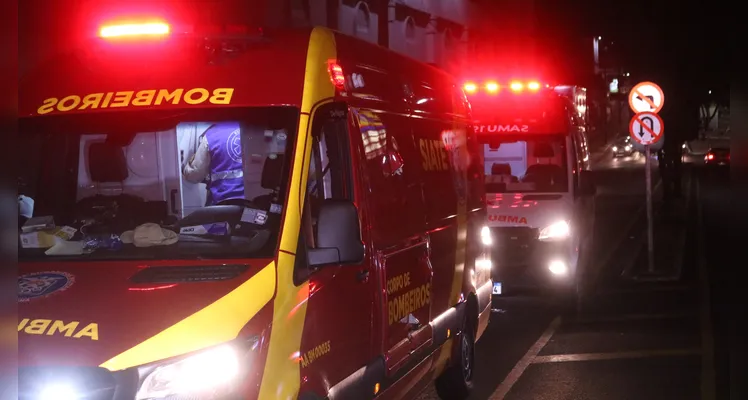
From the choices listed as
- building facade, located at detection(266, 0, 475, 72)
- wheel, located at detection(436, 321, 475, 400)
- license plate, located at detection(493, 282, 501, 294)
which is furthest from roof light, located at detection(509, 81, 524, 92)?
building facade, located at detection(266, 0, 475, 72)

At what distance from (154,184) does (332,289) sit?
131cm

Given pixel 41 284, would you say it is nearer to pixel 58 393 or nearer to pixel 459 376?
pixel 58 393

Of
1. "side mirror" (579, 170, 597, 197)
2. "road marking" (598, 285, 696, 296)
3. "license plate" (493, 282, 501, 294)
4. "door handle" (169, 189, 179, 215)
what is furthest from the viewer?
"road marking" (598, 285, 696, 296)

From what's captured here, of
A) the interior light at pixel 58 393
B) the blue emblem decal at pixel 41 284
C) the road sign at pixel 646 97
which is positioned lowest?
the interior light at pixel 58 393

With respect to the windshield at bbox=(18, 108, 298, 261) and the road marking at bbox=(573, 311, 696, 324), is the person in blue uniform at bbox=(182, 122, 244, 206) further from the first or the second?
the road marking at bbox=(573, 311, 696, 324)

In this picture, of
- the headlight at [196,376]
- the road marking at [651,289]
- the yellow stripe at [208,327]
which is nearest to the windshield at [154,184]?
the yellow stripe at [208,327]

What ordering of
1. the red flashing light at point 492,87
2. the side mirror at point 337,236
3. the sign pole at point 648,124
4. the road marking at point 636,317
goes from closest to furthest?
the side mirror at point 337,236 → the road marking at point 636,317 → the red flashing light at point 492,87 → the sign pole at point 648,124

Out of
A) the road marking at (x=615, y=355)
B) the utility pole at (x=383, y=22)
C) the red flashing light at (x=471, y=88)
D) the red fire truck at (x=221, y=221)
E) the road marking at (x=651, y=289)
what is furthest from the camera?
the utility pole at (x=383, y=22)

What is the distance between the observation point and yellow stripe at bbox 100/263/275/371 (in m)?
3.79

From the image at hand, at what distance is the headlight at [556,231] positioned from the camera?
36.8 feet

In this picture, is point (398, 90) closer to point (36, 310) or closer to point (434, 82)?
point (434, 82)

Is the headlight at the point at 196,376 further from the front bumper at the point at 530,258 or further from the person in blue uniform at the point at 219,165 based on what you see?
the front bumper at the point at 530,258

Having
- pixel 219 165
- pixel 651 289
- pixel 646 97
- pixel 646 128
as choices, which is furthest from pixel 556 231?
pixel 219 165

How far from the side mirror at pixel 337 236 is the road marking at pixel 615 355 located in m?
5.00
